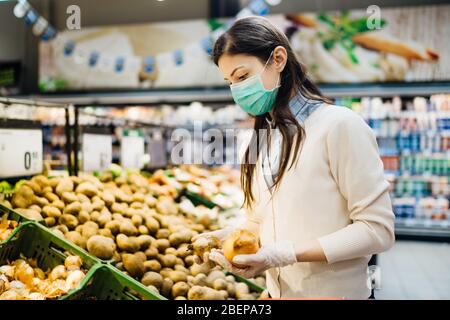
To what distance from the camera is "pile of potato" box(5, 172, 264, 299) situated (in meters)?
2.11

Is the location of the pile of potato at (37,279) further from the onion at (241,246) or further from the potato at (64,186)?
the onion at (241,246)

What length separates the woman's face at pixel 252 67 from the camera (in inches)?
53.4

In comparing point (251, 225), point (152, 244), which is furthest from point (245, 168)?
point (152, 244)

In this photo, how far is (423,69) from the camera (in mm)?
6348

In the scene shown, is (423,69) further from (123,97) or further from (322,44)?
(123,97)

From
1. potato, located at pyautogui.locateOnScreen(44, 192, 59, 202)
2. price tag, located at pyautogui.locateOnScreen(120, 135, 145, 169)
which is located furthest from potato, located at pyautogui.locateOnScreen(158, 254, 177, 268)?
price tag, located at pyautogui.locateOnScreen(120, 135, 145, 169)

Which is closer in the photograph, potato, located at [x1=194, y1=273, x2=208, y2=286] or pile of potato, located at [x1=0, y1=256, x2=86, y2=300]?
pile of potato, located at [x1=0, y1=256, x2=86, y2=300]

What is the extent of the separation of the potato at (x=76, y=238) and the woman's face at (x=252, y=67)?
4.02 ft

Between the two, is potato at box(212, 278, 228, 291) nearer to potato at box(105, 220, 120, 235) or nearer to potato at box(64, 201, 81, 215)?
potato at box(105, 220, 120, 235)

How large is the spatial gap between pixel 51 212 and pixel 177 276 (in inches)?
29.1

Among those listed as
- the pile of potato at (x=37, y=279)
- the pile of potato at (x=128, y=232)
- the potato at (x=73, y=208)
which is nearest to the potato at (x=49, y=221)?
the pile of potato at (x=128, y=232)

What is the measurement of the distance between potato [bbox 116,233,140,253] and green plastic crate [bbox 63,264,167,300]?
0.29 meters

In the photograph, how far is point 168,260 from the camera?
2.22m
